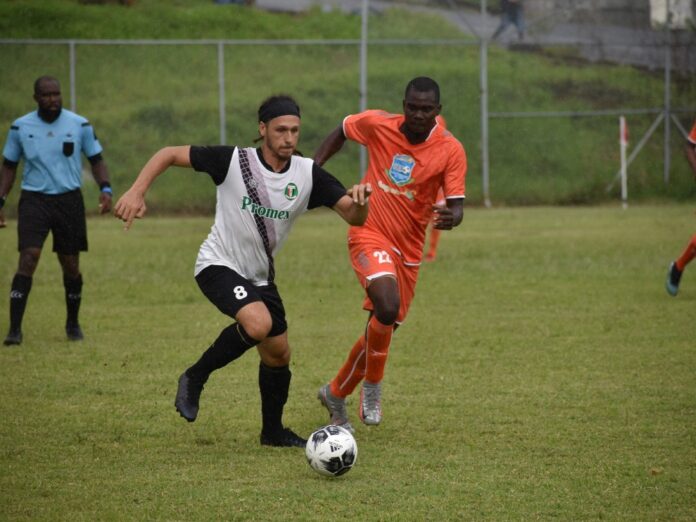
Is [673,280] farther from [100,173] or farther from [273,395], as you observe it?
[273,395]

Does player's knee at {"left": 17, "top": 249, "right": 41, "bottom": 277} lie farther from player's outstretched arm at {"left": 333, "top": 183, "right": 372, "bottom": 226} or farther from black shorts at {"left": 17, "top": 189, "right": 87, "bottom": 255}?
player's outstretched arm at {"left": 333, "top": 183, "right": 372, "bottom": 226}

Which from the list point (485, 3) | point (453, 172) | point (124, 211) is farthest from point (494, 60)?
point (124, 211)

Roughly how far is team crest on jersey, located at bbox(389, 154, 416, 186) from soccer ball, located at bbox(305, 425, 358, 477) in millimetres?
2015

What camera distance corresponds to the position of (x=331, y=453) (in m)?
6.05

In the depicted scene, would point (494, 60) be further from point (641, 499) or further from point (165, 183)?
point (641, 499)

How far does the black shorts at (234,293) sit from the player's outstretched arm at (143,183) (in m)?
0.56

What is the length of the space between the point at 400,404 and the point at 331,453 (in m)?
2.03

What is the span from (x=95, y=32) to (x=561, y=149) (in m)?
10.6

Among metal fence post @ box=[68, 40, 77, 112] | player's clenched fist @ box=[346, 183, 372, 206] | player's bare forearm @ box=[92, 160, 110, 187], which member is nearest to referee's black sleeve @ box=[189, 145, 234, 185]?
player's clenched fist @ box=[346, 183, 372, 206]

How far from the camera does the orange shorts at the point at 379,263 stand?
287 inches

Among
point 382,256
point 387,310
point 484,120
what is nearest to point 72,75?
point 484,120

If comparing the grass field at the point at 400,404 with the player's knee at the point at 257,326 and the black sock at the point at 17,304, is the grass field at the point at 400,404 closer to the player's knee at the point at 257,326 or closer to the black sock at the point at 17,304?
the black sock at the point at 17,304

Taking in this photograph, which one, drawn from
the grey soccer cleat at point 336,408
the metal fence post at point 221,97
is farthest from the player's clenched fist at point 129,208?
the metal fence post at point 221,97

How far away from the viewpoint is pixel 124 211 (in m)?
6.12
